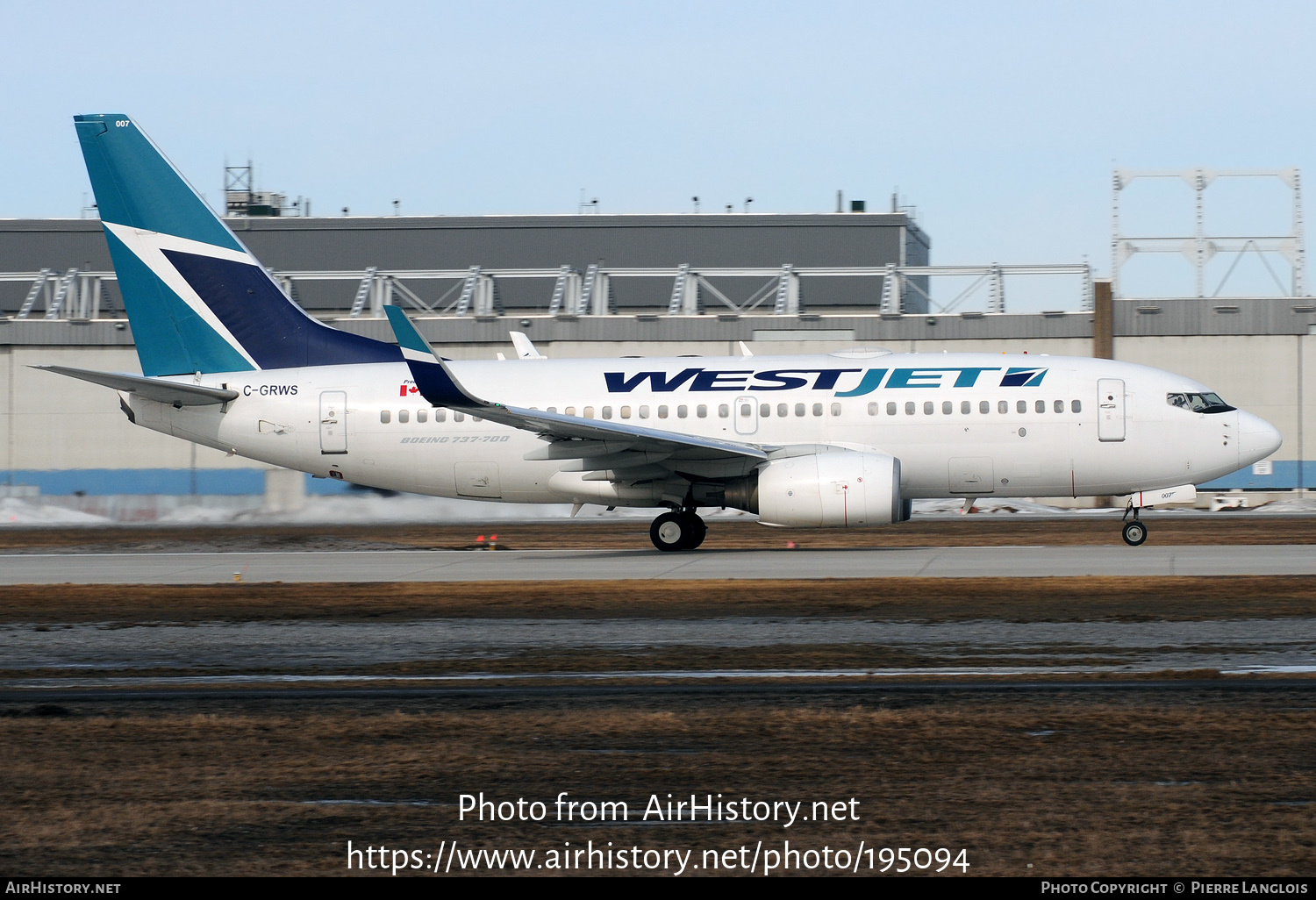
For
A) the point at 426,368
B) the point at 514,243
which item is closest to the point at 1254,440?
the point at 426,368

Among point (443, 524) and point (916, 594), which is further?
point (443, 524)

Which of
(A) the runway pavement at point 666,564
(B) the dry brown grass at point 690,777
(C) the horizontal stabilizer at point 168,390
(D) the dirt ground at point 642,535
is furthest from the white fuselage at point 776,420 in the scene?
(B) the dry brown grass at point 690,777

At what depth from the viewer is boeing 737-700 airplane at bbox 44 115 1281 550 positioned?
2611cm

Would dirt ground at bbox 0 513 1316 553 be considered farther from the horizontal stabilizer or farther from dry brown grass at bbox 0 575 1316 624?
dry brown grass at bbox 0 575 1316 624

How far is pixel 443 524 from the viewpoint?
41625 mm

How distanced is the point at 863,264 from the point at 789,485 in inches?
1782

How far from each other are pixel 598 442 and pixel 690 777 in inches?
709

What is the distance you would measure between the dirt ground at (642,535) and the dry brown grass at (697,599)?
30.3 feet

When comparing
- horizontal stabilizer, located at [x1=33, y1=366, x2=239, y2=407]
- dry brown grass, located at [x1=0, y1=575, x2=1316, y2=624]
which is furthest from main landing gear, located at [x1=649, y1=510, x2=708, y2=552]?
horizontal stabilizer, located at [x1=33, y1=366, x2=239, y2=407]

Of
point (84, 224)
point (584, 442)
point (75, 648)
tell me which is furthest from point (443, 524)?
point (84, 224)

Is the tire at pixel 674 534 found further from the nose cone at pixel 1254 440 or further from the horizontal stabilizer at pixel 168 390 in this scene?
the nose cone at pixel 1254 440

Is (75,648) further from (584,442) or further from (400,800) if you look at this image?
(584,442)

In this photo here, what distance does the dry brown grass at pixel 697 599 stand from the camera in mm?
16797

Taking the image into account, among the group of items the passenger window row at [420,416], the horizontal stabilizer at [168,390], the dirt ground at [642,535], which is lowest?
the dirt ground at [642,535]
